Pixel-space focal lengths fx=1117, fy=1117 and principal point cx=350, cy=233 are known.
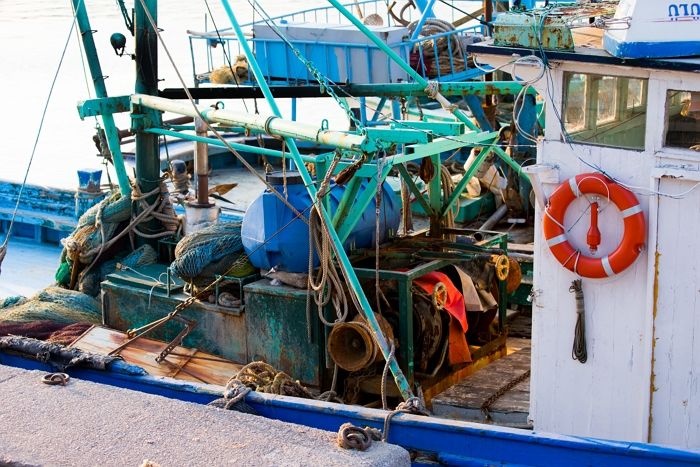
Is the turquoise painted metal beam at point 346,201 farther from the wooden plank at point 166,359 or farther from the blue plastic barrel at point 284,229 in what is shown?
the wooden plank at point 166,359

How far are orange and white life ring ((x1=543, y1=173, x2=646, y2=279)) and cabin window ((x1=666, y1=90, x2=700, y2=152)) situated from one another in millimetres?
363

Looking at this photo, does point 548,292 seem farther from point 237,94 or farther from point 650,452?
point 237,94

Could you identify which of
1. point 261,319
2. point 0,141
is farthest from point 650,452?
point 0,141

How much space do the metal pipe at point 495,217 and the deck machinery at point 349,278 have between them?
214 cm

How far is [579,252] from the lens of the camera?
19.6ft

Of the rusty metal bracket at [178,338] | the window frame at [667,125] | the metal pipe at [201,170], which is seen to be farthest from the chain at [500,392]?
the metal pipe at [201,170]

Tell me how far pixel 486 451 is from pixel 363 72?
9387 millimetres

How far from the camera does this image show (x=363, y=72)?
14.4 metres

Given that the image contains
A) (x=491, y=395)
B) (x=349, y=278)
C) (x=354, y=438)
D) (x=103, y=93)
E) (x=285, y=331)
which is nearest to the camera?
(x=354, y=438)

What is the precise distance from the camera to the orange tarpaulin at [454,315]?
A: 7555 millimetres

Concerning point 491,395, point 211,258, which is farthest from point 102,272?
point 491,395

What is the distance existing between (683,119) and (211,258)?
3736mm

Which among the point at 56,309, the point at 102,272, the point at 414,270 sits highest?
the point at 414,270

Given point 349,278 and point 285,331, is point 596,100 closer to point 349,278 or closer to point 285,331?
point 349,278
